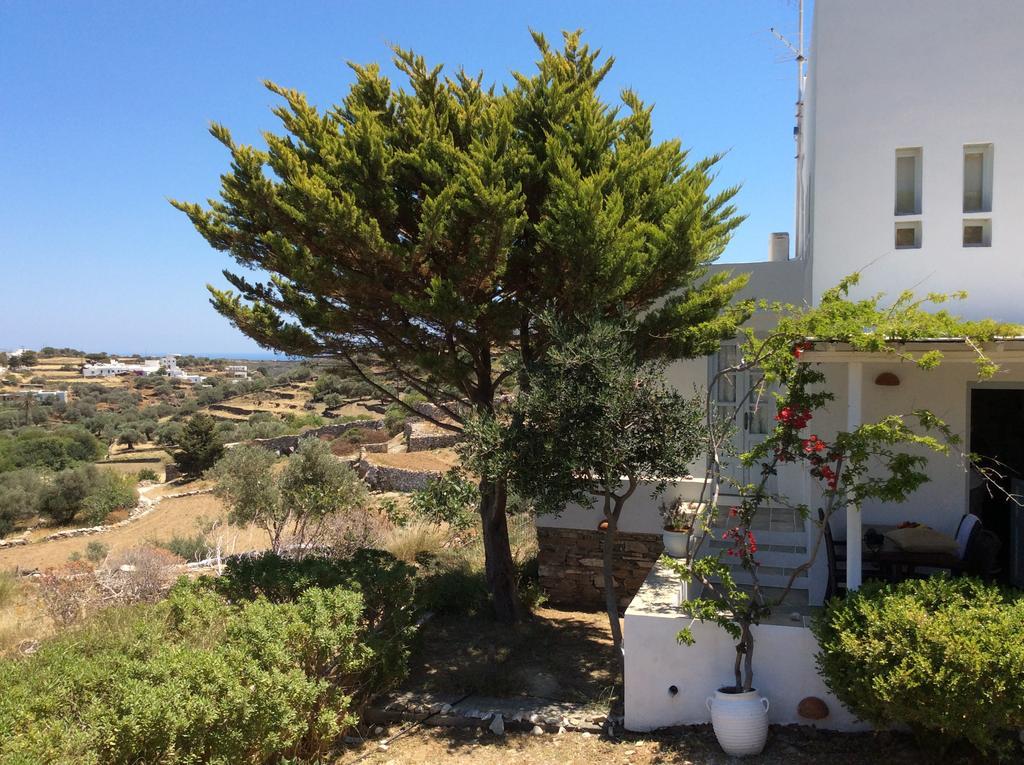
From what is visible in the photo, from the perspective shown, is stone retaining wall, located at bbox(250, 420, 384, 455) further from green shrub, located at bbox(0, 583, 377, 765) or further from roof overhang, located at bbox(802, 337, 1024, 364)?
roof overhang, located at bbox(802, 337, 1024, 364)

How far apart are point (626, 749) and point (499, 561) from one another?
3.48 metres

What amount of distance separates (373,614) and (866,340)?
5.02m

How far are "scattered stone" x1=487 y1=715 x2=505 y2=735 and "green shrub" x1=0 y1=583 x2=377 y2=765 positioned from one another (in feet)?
3.91

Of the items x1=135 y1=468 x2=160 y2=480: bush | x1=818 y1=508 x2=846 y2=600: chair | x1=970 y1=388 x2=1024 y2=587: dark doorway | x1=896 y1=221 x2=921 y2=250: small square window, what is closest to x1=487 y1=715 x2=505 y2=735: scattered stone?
x1=818 y1=508 x2=846 y2=600: chair

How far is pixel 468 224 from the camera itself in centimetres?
754

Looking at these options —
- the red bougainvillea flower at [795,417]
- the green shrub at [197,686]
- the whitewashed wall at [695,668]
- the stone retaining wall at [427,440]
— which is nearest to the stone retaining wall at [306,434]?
the stone retaining wall at [427,440]

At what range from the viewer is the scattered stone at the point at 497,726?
248 inches

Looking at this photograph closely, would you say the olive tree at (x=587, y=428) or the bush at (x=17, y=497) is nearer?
the olive tree at (x=587, y=428)

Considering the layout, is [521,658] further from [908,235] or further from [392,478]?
[392,478]

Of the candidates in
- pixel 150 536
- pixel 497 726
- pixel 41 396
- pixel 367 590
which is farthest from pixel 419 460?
pixel 41 396

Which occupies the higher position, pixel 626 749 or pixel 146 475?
pixel 626 749

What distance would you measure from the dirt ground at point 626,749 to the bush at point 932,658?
0.36 meters

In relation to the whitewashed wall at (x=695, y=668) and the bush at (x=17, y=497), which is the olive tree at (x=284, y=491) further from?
the bush at (x=17, y=497)

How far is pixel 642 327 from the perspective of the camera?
8305mm
